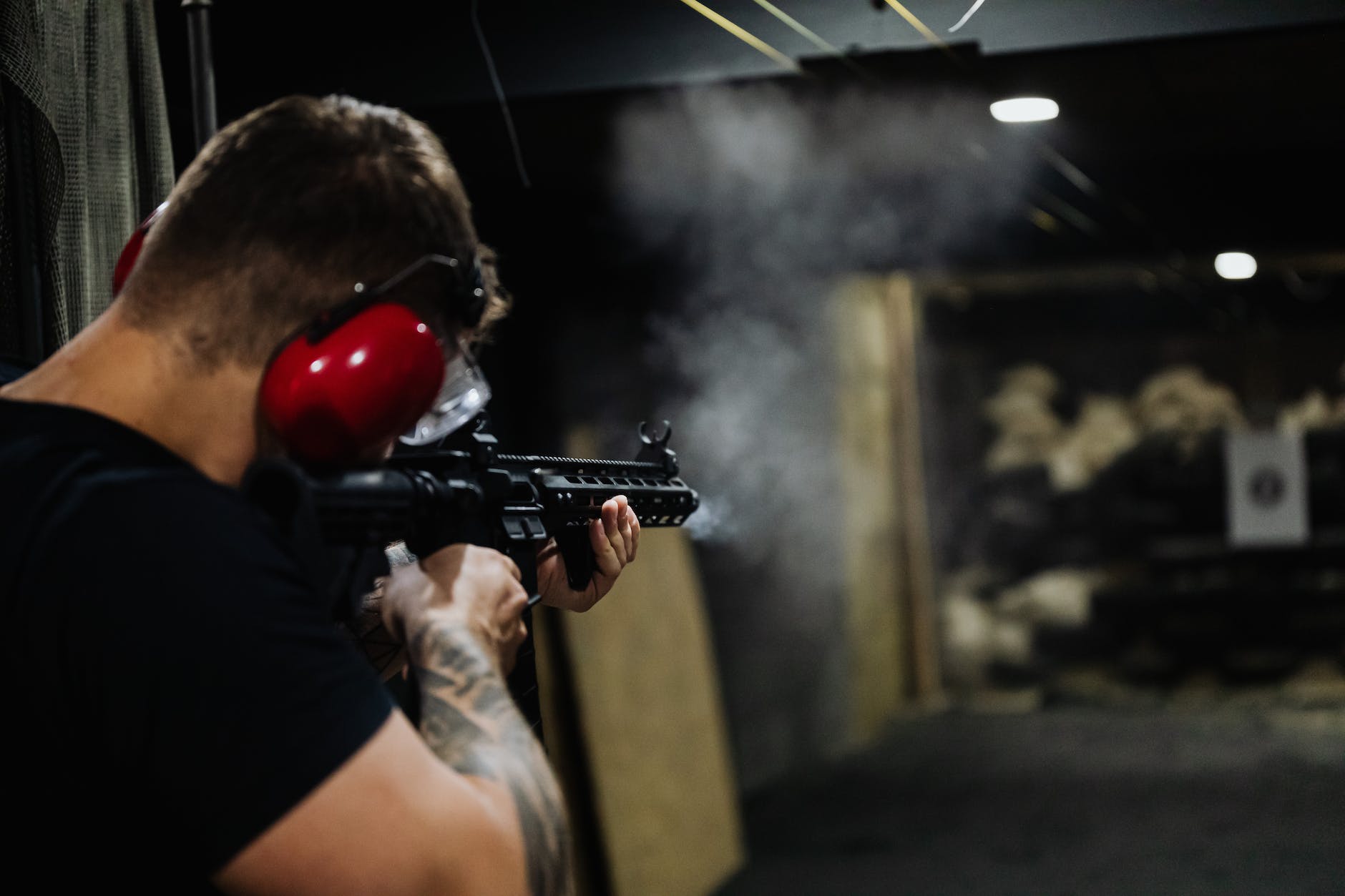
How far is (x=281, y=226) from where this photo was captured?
863mm

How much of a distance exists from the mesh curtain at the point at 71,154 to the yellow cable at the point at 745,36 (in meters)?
1.06

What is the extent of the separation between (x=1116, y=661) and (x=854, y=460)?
2.12 metres

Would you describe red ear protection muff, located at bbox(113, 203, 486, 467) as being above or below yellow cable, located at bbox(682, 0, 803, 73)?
below

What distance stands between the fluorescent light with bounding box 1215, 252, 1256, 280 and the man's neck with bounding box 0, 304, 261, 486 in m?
5.51

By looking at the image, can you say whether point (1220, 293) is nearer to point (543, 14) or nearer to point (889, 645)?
point (889, 645)

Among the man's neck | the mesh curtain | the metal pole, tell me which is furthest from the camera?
the metal pole

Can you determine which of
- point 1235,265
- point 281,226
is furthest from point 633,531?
point 1235,265

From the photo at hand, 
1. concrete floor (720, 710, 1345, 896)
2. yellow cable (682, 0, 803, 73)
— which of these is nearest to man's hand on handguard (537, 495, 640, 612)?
yellow cable (682, 0, 803, 73)

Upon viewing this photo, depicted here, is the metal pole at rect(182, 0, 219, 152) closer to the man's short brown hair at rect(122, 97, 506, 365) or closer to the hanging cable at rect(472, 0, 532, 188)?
the hanging cable at rect(472, 0, 532, 188)

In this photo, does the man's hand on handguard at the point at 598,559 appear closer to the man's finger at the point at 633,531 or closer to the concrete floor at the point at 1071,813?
the man's finger at the point at 633,531

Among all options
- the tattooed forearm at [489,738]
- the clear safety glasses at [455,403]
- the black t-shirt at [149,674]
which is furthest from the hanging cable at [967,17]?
the black t-shirt at [149,674]

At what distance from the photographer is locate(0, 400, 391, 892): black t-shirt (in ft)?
2.41

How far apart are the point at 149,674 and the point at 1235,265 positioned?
20.7 feet

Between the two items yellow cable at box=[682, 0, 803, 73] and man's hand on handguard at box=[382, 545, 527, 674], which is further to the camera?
yellow cable at box=[682, 0, 803, 73]
